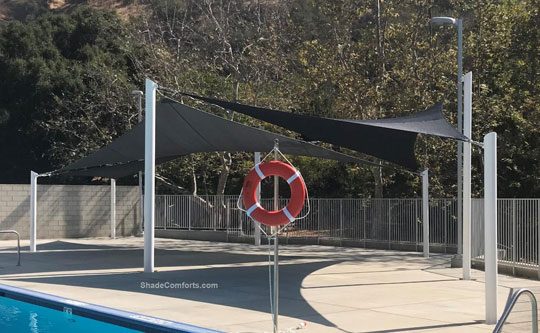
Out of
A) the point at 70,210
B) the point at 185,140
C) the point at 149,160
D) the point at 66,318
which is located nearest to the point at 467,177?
the point at 149,160

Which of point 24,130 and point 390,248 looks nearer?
point 390,248

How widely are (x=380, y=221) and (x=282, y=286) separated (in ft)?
35.7

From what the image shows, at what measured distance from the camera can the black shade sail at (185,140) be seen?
14.5m

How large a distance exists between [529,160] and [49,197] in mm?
18827

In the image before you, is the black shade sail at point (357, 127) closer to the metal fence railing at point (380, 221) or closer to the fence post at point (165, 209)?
the metal fence railing at point (380, 221)

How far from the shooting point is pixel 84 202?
1124 inches

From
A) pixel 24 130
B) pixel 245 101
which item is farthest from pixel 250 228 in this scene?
pixel 24 130

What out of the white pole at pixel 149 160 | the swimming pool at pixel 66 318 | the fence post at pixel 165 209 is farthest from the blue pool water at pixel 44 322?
the fence post at pixel 165 209

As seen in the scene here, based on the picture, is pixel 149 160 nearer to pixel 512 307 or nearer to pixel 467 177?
pixel 467 177

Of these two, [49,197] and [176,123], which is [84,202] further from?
[176,123]

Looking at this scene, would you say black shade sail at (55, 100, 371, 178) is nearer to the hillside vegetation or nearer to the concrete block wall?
the hillside vegetation

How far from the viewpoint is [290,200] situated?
968 cm

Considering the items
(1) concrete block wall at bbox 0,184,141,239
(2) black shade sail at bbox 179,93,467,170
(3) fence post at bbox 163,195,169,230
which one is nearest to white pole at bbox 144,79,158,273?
(2) black shade sail at bbox 179,93,467,170

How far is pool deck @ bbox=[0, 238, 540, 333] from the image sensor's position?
10.1m
